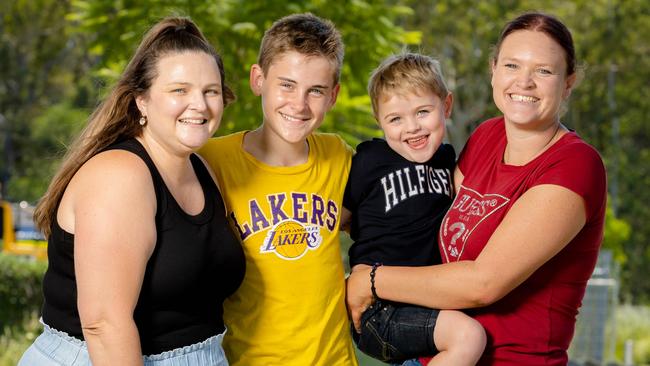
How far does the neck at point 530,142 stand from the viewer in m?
3.09

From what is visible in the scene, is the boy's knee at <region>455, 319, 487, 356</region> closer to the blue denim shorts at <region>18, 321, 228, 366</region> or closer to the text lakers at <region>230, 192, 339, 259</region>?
the text lakers at <region>230, 192, 339, 259</region>

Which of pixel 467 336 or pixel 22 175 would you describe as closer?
pixel 467 336

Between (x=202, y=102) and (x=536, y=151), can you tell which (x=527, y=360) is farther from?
(x=202, y=102)

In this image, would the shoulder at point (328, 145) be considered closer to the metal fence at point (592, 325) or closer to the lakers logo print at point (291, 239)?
the lakers logo print at point (291, 239)

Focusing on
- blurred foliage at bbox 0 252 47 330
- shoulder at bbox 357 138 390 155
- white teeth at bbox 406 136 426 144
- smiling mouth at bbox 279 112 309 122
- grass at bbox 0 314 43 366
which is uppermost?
smiling mouth at bbox 279 112 309 122

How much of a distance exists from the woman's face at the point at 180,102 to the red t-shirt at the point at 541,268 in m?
0.95

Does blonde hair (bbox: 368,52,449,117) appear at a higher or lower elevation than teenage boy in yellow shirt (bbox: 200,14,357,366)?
higher

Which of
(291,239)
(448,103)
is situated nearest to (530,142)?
(448,103)

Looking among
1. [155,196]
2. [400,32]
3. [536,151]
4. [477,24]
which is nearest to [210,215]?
[155,196]

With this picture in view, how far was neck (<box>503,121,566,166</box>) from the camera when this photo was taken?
309 cm

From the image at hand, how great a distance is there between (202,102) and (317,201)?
69 cm

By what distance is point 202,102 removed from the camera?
111 inches

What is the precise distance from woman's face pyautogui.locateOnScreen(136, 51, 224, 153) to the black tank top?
10 cm

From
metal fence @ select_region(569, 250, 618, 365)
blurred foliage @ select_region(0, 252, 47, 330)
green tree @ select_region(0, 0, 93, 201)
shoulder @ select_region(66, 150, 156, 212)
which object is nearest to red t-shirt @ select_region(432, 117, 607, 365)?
shoulder @ select_region(66, 150, 156, 212)
